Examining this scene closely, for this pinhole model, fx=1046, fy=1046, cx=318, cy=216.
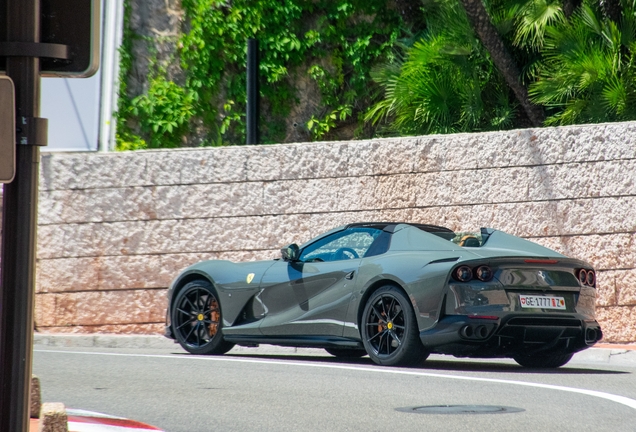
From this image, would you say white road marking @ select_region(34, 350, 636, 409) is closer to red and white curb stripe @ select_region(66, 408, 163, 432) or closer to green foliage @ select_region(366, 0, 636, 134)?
red and white curb stripe @ select_region(66, 408, 163, 432)

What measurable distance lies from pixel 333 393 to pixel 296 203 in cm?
585

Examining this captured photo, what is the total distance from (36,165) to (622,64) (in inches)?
438

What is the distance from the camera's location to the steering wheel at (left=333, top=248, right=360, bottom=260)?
9.44 metres

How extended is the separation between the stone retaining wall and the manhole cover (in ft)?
18.4

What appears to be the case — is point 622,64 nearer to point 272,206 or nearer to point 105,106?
point 272,206

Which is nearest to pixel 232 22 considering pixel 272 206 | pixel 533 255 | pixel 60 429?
pixel 272 206

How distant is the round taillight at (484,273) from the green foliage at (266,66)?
397 inches

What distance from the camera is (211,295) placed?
1003 centimetres

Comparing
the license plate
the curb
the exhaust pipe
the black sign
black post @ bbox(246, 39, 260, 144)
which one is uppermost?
black post @ bbox(246, 39, 260, 144)

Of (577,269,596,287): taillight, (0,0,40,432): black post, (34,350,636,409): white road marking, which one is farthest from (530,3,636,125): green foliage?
(0,0,40,432): black post

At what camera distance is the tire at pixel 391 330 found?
826 centimetres

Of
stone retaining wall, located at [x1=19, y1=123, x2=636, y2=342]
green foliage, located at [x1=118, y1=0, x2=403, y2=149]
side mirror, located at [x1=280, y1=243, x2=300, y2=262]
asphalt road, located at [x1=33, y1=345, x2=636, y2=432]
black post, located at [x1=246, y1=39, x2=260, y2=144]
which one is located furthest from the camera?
green foliage, located at [x1=118, y1=0, x2=403, y2=149]

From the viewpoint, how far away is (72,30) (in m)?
3.80

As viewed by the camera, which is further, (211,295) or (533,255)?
(211,295)
